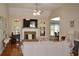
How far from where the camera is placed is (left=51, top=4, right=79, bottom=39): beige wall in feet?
5.74

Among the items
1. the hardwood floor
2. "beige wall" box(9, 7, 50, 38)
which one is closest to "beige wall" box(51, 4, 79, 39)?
"beige wall" box(9, 7, 50, 38)

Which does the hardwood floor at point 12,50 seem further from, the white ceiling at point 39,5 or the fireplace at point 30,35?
the white ceiling at point 39,5

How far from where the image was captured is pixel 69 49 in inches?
70.0

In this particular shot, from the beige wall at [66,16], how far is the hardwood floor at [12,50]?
555mm

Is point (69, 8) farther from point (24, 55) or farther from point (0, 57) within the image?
point (0, 57)

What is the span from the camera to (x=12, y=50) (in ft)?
5.64

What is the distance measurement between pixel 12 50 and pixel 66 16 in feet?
2.51

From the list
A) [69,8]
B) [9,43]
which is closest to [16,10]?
[9,43]

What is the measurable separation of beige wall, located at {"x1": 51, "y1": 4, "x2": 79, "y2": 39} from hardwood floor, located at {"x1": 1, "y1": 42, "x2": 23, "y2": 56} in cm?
56

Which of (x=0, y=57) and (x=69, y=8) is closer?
(x=0, y=57)

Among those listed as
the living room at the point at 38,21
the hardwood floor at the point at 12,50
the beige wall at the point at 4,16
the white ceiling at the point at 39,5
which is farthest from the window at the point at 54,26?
the beige wall at the point at 4,16

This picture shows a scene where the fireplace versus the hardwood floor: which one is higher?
the fireplace

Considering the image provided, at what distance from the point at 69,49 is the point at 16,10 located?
80 centimetres

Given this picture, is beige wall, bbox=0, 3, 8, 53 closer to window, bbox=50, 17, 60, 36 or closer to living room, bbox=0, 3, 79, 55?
living room, bbox=0, 3, 79, 55
